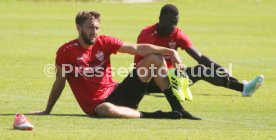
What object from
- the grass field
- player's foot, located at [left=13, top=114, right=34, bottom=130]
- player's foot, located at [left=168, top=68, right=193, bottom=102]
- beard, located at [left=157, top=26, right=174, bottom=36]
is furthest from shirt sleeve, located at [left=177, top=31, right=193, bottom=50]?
player's foot, located at [left=13, top=114, right=34, bottom=130]

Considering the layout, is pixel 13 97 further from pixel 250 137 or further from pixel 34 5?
pixel 34 5

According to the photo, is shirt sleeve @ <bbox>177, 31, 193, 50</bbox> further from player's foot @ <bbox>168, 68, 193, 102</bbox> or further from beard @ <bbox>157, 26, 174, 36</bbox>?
player's foot @ <bbox>168, 68, 193, 102</bbox>

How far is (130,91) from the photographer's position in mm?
12625

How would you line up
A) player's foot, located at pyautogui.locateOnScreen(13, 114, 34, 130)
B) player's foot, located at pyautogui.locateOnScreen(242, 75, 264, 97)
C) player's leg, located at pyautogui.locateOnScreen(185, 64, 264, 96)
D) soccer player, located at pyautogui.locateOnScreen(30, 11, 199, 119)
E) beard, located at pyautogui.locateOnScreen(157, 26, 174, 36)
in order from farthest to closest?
1. player's foot, located at pyautogui.locateOnScreen(242, 75, 264, 97)
2. player's leg, located at pyautogui.locateOnScreen(185, 64, 264, 96)
3. beard, located at pyautogui.locateOnScreen(157, 26, 174, 36)
4. soccer player, located at pyautogui.locateOnScreen(30, 11, 199, 119)
5. player's foot, located at pyautogui.locateOnScreen(13, 114, 34, 130)

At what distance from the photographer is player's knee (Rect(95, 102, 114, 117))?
40.2 feet

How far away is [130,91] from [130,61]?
425 inches

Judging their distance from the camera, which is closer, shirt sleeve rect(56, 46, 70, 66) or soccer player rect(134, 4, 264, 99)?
shirt sleeve rect(56, 46, 70, 66)

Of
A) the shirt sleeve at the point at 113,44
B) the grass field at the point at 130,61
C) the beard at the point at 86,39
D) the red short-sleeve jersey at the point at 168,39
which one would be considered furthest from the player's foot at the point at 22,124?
the red short-sleeve jersey at the point at 168,39

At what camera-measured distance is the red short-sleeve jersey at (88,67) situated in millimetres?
12180

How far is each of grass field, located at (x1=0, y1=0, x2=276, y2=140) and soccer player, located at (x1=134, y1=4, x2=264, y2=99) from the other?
0.40 m

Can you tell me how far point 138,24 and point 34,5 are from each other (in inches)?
613

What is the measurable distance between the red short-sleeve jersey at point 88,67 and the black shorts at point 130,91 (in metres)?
0.23

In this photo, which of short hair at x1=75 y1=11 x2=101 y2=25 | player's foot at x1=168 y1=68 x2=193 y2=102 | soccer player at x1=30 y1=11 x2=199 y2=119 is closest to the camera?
short hair at x1=75 y1=11 x2=101 y2=25

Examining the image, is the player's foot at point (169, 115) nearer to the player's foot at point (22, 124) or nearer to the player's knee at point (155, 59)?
the player's knee at point (155, 59)
